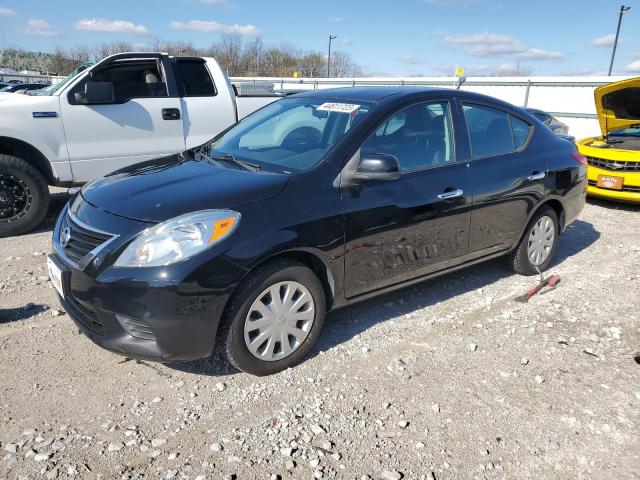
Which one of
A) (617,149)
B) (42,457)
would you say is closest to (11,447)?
(42,457)

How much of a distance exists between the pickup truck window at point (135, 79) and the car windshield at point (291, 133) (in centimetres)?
248

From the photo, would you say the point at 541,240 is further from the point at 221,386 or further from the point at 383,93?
the point at 221,386

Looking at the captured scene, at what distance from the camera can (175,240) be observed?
8.84 ft

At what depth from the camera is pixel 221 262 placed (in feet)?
8.89

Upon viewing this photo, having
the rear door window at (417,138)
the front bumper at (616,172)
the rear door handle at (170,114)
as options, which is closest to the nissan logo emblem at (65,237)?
the rear door window at (417,138)

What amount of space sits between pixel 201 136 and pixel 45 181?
185cm

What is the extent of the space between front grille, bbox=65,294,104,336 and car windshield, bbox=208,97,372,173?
54.4 inches

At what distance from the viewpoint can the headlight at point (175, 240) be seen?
2.66 m

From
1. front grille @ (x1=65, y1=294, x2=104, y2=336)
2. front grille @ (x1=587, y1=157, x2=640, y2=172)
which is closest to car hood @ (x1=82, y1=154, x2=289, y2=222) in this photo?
front grille @ (x1=65, y1=294, x2=104, y2=336)

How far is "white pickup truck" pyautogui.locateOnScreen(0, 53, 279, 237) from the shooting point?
548 cm

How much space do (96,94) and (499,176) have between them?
431cm

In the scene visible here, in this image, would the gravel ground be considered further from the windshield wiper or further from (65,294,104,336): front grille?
the windshield wiper

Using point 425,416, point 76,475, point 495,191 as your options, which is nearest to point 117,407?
point 76,475

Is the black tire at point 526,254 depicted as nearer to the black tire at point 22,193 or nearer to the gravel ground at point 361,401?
the gravel ground at point 361,401
